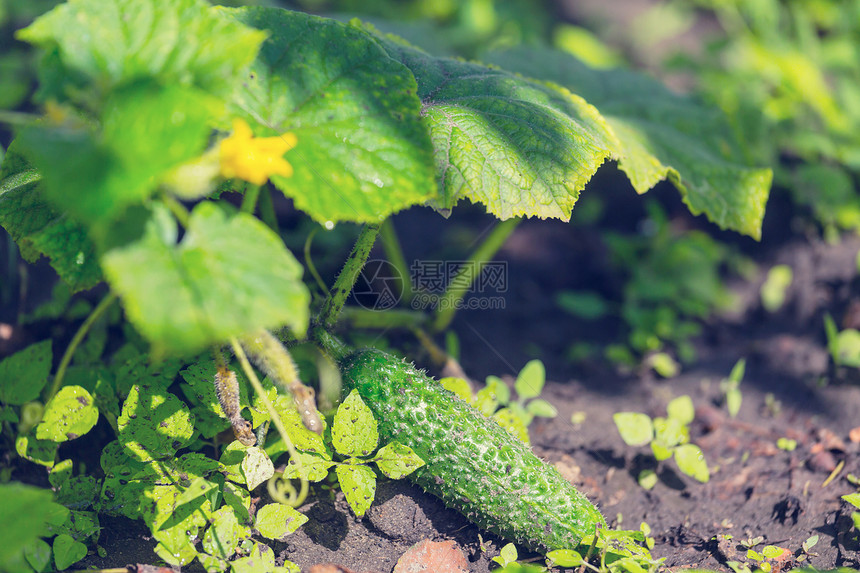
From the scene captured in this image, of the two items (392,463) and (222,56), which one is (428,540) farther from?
(222,56)

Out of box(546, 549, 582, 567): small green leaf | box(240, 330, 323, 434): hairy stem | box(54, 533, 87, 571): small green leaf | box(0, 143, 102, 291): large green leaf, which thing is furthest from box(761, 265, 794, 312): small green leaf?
box(54, 533, 87, 571): small green leaf

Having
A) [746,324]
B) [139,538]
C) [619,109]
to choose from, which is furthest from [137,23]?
[746,324]

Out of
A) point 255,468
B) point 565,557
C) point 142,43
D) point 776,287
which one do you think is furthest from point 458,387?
point 776,287

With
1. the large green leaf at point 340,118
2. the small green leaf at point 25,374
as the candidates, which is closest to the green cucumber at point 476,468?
the large green leaf at point 340,118

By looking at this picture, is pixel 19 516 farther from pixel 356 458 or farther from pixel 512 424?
pixel 512 424

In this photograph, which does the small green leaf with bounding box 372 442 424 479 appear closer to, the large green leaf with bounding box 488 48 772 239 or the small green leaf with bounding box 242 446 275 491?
the small green leaf with bounding box 242 446 275 491

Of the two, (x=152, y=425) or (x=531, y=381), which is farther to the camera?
(x=531, y=381)
